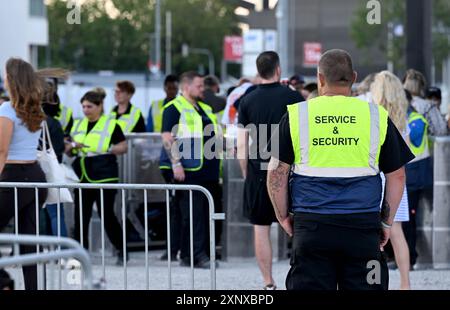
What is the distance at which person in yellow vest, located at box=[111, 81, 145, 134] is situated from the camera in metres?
12.9

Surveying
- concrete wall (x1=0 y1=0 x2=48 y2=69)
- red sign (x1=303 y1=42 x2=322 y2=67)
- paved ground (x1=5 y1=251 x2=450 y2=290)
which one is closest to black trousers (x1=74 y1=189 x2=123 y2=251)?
paved ground (x1=5 y1=251 x2=450 y2=290)

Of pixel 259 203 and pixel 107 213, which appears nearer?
pixel 259 203

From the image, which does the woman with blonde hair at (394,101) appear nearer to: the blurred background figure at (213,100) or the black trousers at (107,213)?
the black trousers at (107,213)

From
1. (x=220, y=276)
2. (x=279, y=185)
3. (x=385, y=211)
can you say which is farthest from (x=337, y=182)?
(x=220, y=276)

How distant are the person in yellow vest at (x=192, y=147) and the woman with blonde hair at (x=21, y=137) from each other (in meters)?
2.76

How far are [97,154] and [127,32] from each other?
76888 mm

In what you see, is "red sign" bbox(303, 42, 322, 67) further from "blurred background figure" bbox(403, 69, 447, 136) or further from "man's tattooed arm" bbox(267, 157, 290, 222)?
"man's tattooed arm" bbox(267, 157, 290, 222)

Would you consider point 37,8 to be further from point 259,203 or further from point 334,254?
point 334,254

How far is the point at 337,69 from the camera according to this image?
636 cm

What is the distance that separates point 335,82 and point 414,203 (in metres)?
4.95

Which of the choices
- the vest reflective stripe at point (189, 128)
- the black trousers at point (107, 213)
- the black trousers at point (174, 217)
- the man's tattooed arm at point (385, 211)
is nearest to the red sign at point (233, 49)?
the black trousers at point (174, 217)

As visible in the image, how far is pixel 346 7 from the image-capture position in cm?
4753

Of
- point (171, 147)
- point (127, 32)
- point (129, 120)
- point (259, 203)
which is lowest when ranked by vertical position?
point (259, 203)

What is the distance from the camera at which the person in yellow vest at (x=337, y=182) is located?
621cm
